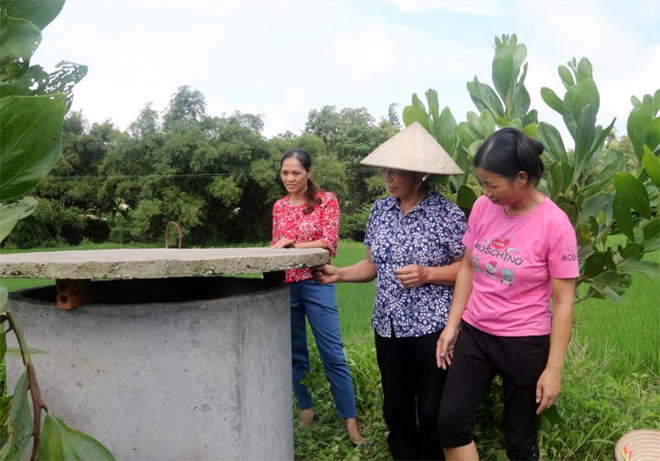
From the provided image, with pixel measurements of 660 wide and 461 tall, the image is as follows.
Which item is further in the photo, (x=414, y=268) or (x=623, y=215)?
(x=623, y=215)

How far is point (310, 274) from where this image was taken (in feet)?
9.89

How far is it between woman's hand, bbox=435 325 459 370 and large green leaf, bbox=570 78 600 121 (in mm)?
1022

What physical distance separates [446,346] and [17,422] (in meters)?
1.45

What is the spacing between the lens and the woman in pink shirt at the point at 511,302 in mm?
2000

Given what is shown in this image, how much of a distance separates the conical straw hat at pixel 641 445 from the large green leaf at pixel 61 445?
2148 mm

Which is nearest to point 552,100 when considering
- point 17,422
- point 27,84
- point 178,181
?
point 27,84

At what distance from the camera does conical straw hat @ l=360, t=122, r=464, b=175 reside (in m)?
2.31

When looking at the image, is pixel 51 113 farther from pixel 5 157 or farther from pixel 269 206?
pixel 269 206

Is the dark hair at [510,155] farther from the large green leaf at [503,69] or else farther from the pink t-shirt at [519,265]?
the large green leaf at [503,69]

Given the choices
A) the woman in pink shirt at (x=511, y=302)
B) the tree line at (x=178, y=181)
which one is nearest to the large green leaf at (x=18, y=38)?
Answer: the woman in pink shirt at (x=511, y=302)

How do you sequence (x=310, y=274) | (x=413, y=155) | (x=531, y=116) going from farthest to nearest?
(x=310, y=274), (x=531, y=116), (x=413, y=155)

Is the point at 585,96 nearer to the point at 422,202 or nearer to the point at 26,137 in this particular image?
the point at 422,202

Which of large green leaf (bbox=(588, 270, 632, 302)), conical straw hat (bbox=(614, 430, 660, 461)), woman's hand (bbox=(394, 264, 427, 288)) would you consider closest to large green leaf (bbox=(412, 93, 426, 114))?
woman's hand (bbox=(394, 264, 427, 288))

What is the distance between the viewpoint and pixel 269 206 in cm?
A: 2334
